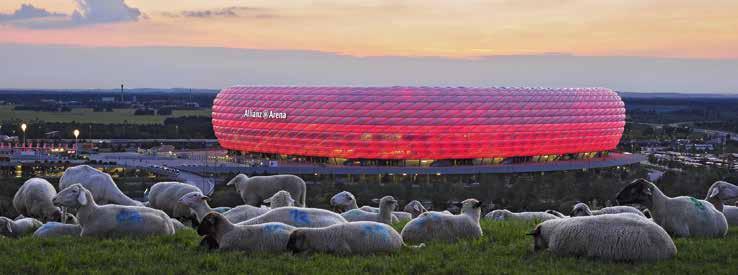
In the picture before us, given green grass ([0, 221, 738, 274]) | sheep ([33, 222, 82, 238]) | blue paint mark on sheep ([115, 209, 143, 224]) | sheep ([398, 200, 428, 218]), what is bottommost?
sheep ([398, 200, 428, 218])

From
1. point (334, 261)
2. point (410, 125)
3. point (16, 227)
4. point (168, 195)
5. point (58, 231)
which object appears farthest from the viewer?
point (410, 125)

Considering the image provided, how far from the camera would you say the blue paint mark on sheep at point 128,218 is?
591 inches

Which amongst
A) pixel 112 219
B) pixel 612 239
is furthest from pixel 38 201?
pixel 612 239

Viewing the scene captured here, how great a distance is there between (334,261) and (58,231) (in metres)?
6.31

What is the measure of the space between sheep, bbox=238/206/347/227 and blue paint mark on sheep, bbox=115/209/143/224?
215 centimetres

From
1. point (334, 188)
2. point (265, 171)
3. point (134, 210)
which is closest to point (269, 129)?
point (265, 171)

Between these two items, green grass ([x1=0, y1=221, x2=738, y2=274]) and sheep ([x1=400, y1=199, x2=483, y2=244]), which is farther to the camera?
sheep ([x1=400, y1=199, x2=483, y2=244])

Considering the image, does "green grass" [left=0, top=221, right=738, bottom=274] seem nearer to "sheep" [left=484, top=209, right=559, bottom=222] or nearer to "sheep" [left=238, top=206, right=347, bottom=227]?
"sheep" [left=238, top=206, right=347, bottom=227]

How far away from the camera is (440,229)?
14.7 m


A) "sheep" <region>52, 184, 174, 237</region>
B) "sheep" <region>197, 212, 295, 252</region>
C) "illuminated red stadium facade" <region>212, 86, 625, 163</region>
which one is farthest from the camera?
"illuminated red stadium facade" <region>212, 86, 625, 163</region>

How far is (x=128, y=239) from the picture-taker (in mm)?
14148

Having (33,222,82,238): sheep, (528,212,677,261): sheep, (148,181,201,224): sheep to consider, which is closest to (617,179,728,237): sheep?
(528,212,677,261): sheep

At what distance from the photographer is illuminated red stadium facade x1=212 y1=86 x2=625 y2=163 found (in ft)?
338

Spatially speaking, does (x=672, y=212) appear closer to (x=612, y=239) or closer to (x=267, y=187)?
(x=612, y=239)
